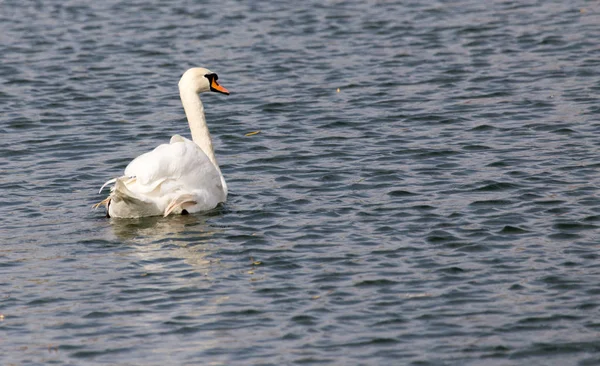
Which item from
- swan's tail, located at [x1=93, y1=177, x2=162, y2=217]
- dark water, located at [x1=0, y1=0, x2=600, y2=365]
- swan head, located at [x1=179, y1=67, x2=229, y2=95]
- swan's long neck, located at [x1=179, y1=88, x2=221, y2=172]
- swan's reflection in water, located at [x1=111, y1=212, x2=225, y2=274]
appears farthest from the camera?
swan head, located at [x1=179, y1=67, x2=229, y2=95]

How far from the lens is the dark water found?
26.5 feet

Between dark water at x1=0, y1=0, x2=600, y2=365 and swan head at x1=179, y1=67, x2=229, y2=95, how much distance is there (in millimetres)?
1013

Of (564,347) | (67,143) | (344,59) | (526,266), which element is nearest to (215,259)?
(526,266)

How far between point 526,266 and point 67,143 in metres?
6.89

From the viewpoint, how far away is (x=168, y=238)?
10.4 m

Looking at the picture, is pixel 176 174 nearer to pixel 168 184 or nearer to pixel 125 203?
pixel 168 184

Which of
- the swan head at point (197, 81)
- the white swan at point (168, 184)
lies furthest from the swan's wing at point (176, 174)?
the swan head at point (197, 81)

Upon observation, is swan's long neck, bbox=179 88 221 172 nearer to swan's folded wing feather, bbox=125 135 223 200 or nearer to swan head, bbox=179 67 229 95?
swan head, bbox=179 67 229 95

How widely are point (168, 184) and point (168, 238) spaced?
754mm

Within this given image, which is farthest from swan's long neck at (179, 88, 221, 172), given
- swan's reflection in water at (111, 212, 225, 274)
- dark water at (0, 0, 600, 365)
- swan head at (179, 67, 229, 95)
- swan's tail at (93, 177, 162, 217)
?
swan's tail at (93, 177, 162, 217)

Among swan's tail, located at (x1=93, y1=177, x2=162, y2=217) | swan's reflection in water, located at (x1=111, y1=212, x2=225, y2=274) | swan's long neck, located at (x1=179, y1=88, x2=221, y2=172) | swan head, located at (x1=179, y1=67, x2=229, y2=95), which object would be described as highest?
swan head, located at (x1=179, y1=67, x2=229, y2=95)

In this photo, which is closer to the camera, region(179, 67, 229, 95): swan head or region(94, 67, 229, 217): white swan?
region(94, 67, 229, 217): white swan

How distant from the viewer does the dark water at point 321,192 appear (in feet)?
26.5

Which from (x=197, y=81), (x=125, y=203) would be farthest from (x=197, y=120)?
(x=125, y=203)
